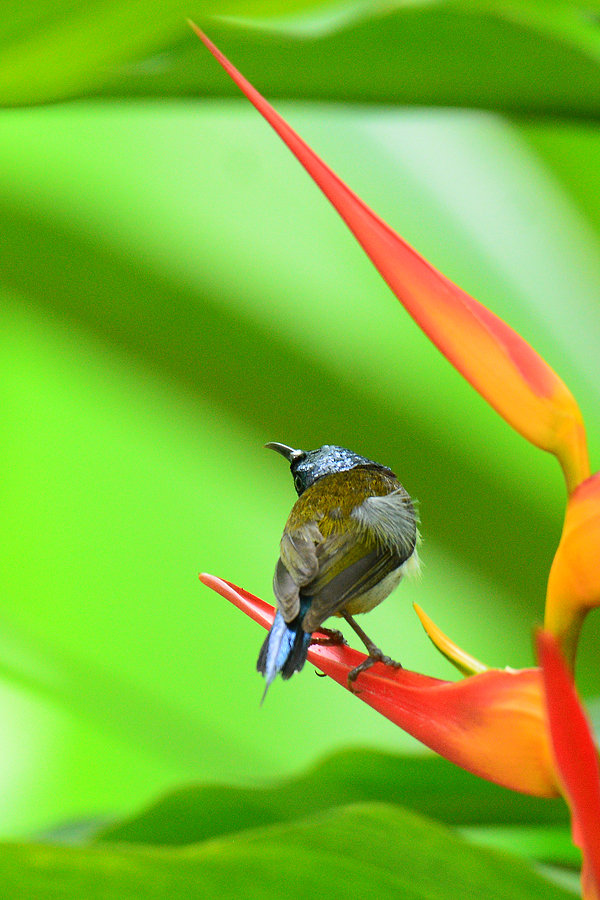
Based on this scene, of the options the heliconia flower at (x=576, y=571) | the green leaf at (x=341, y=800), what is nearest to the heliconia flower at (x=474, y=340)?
the heliconia flower at (x=576, y=571)

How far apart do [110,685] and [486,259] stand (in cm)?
43

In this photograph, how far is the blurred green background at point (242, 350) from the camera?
537mm

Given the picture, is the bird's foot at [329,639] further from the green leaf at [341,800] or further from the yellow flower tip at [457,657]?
the green leaf at [341,800]

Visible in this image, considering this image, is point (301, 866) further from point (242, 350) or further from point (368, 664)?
point (242, 350)

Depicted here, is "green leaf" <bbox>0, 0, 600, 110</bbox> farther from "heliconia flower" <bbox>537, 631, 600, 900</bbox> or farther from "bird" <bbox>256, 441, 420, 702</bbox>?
"heliconia flower" <bbox>537, 631, 600, 900</bbox>

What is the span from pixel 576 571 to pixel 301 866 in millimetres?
122

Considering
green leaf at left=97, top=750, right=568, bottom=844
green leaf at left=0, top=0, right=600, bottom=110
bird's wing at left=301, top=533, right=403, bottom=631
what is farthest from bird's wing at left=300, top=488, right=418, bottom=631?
green leaf at left=0, top=0, right=600, bottom=110

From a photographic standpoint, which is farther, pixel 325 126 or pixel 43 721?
pixel 325 126

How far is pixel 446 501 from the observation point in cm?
59

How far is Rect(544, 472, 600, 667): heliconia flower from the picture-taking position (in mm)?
188

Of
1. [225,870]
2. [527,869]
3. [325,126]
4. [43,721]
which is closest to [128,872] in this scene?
[225,870]

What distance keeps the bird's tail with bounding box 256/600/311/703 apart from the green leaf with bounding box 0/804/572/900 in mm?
60

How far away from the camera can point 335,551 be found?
9.5 inches

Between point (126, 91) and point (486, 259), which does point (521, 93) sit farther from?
point (126, 91)
